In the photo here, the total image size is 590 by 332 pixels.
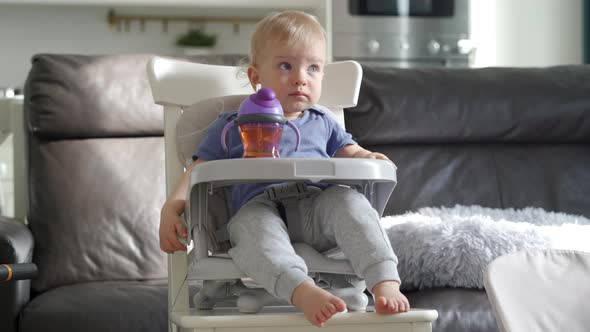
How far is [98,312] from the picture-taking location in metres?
2.05

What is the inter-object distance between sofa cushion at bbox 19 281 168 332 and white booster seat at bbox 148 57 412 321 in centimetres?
45

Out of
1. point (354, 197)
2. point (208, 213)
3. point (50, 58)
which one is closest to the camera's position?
point (354, 197)

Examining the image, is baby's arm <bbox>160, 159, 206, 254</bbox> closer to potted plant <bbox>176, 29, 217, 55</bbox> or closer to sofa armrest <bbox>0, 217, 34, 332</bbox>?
Result: sofa armrest <bbox>0, 217, 34, 332</bbox>

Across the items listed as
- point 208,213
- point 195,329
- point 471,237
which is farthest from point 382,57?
point 195,329

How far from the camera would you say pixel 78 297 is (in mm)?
2107

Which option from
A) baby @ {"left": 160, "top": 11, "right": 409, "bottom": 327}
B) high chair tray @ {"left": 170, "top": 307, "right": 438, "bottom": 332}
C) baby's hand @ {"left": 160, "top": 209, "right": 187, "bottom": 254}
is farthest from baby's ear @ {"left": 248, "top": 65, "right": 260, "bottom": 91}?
high chair tray @ {"left": 170, "top": 307, "right": 438, "bottom": 332}

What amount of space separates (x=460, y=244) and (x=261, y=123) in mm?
672

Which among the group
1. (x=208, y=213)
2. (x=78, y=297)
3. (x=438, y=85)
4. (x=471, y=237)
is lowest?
(x=78, y=297)

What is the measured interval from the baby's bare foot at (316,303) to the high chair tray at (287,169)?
0.52 ft

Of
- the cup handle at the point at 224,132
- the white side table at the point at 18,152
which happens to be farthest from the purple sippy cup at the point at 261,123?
the white side table at the point at 18,152

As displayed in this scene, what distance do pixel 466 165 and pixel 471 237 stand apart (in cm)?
56

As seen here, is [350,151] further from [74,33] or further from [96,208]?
[74,33]

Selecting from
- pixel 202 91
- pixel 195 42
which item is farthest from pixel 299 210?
pixel 195 42

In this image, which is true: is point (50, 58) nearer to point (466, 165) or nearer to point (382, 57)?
point (466, 165)
